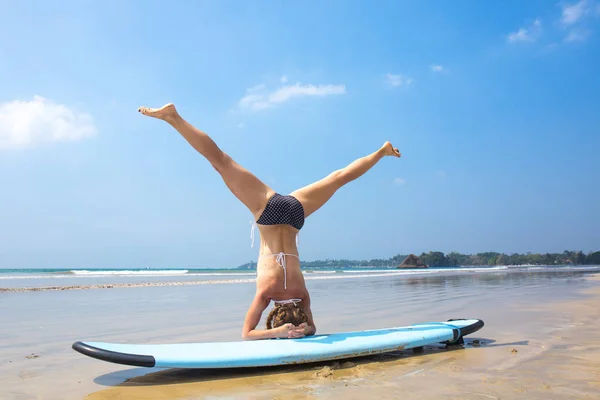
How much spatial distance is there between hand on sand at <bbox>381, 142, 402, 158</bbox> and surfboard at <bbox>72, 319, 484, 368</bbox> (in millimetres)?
2008

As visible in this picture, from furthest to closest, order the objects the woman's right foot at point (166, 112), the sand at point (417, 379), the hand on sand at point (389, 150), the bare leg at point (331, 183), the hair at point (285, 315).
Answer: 1. the hand on sand at point (389, 150)
2. the bare leg at point (331, 183)
3. the hair at point (285, 315)
4. the woman's right foot at point (166, 112)
5. the sand at point (417, 379)

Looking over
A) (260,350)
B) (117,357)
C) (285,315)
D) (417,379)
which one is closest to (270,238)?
(285,315)

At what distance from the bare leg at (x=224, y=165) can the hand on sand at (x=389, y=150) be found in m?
1.62

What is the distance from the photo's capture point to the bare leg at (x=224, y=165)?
163 inches

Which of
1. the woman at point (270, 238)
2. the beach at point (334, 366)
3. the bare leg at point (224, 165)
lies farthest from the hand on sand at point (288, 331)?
the bare leg at point (224, 165)

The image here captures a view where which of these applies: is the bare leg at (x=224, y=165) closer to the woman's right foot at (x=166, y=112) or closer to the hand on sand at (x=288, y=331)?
the woman's right foot at (x=166, y=112)

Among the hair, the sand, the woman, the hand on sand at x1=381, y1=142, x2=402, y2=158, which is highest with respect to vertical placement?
the hand on sand at x1=381, y1=142, x2=402, y2=158

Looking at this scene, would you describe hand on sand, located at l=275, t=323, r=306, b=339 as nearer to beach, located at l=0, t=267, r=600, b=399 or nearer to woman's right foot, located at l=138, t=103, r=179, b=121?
beach, located at l=0, t=267, r=600, b=399

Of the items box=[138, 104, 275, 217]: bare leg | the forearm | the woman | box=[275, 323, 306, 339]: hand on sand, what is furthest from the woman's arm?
box=[138, 104, 275, 217]: bare leg

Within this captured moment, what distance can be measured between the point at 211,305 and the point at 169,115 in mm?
5857

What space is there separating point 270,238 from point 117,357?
171cm

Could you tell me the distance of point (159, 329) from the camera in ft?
19.9

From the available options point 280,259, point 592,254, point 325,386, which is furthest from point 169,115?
point 592,254

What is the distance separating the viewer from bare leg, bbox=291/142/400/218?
15.5ft
